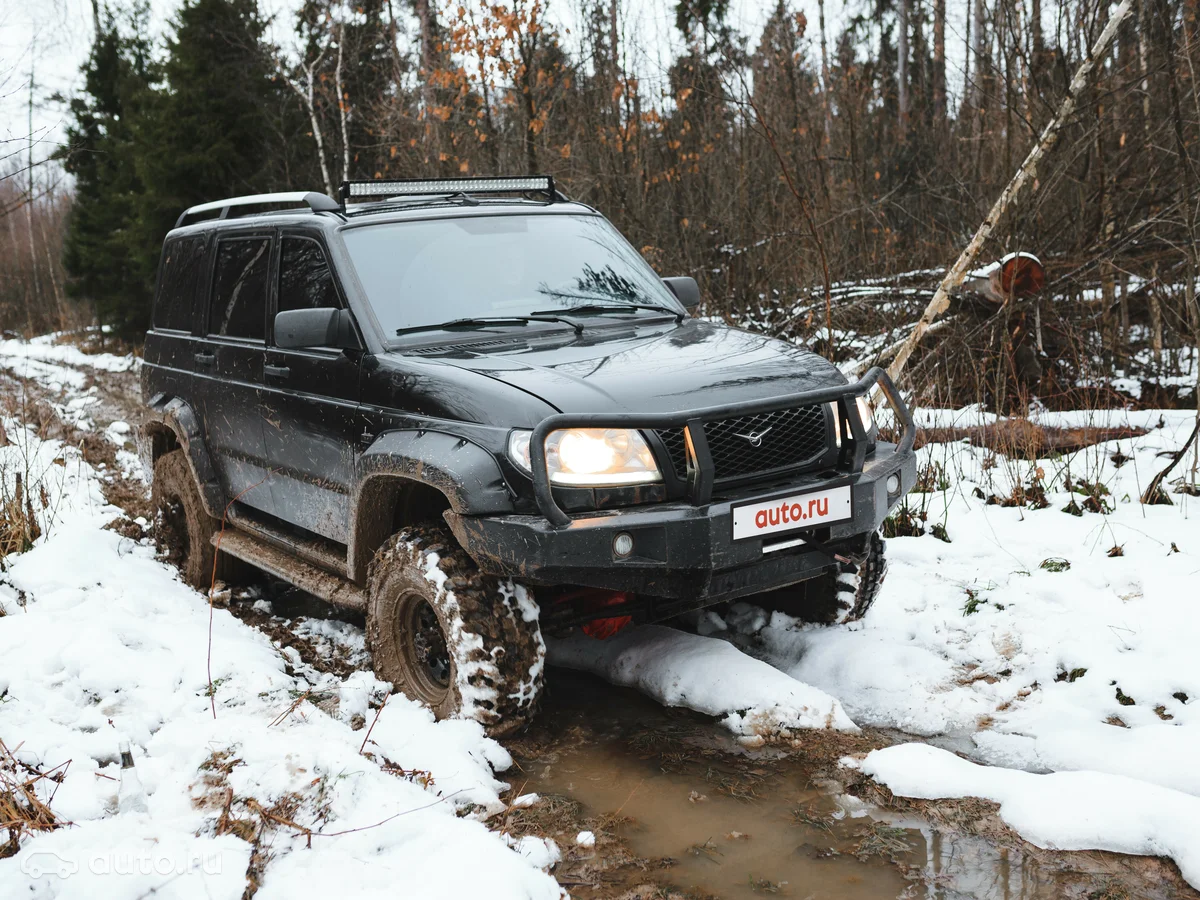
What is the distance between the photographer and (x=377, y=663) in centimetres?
391

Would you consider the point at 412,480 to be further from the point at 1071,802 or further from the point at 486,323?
the point at 1071,802

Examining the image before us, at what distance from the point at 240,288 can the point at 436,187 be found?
107 cm

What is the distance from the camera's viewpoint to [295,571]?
14.7 ft

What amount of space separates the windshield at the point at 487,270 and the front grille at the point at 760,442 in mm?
1144

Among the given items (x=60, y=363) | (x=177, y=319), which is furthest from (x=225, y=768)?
(x=60, y=363)

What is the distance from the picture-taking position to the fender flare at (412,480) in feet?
10.6

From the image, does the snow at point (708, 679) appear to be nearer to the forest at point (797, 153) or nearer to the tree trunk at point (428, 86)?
the forest at point (797, 153)

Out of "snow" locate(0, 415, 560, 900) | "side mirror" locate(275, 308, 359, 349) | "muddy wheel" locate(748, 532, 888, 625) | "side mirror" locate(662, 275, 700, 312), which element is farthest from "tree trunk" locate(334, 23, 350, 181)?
"muddy wheel" locate(748, 532, 888, 625)

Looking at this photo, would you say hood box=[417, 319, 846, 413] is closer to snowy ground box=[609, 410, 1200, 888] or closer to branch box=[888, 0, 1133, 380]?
snowy ground box=[609, 410, 1200, 888]

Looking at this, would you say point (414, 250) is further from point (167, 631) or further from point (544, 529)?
point (167, 631)

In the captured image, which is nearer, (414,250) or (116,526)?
(414,250)

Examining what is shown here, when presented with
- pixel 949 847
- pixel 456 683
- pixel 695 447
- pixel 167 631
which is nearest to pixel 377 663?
pixel 456 683

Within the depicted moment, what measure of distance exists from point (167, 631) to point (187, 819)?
167 cm

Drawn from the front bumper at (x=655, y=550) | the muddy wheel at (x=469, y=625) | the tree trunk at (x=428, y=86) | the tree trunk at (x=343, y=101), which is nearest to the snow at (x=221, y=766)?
the muddy wheel at (x=469, y=625)
